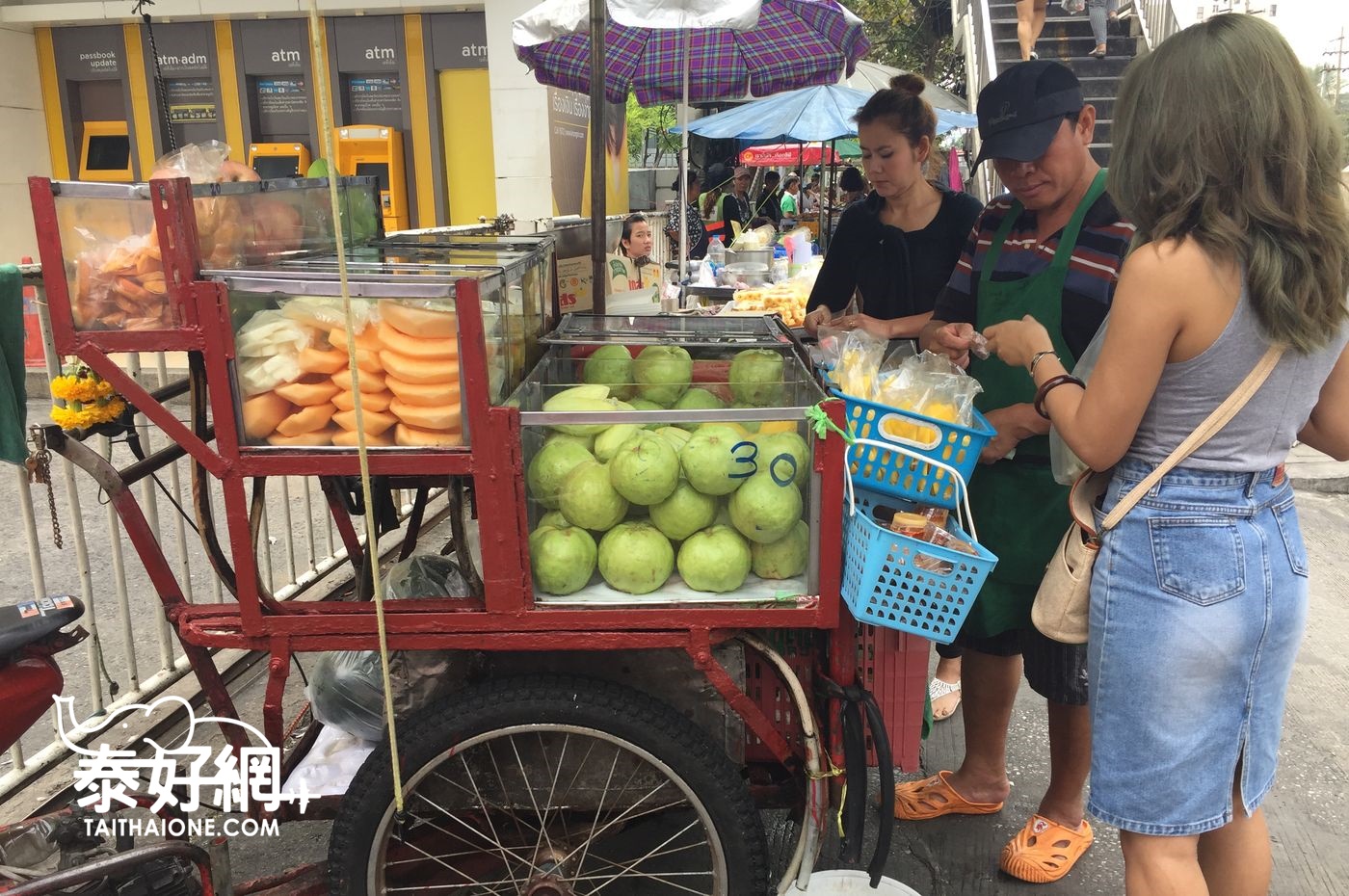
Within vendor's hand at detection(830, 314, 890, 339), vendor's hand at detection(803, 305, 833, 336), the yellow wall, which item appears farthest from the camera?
the yellow wall

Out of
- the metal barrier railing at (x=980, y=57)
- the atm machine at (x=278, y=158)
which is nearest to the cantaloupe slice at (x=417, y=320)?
the atm machine at (x=278, y=158)

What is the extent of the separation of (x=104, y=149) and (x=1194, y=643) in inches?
481

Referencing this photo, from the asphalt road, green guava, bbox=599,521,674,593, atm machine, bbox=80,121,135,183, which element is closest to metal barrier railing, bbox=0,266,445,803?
the asphalt road

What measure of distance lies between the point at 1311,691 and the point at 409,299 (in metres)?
3.86

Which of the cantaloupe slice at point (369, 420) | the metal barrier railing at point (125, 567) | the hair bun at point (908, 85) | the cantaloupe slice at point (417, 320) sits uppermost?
the hair bun at point (908, 85)

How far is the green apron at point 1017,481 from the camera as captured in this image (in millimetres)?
2359

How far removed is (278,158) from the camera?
397 inches

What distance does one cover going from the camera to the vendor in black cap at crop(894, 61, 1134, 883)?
230 cm

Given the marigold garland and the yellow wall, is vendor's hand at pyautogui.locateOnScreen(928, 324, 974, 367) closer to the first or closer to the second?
the marigold garland

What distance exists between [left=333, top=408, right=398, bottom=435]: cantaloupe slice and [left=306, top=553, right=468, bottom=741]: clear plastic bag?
45 cm

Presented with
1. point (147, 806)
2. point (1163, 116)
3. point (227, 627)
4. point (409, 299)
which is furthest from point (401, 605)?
point (1163, 116)

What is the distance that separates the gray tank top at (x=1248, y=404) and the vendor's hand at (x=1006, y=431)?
47cm

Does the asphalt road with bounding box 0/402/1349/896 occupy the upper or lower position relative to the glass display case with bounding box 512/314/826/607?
lower

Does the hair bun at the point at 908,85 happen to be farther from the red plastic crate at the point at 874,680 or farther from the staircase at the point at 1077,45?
the staircase at the point at 1077,45
